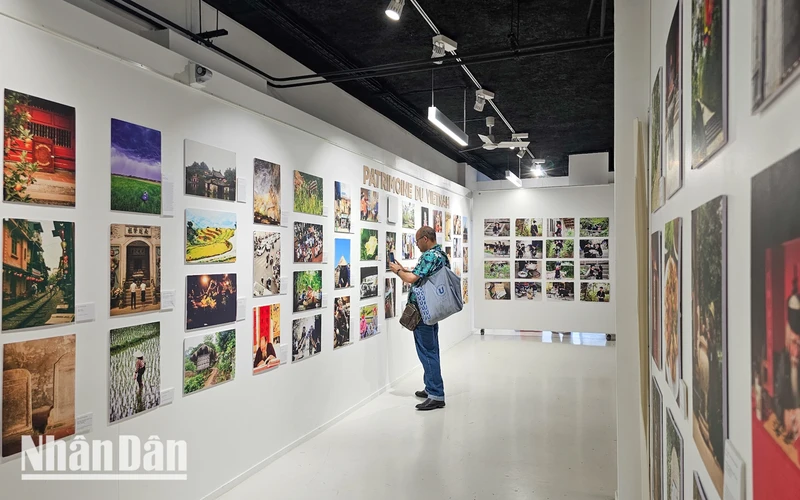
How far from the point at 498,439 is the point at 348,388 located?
1.67 meters

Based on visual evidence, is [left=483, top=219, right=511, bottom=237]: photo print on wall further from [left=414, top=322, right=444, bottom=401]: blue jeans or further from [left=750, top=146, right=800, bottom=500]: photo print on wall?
[left=750, top=146, right=800, bottom=500]: photo print on wall

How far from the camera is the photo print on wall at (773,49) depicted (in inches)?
19.7

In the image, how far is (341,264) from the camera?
5.72 meters

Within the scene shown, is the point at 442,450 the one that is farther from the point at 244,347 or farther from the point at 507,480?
the point at 244,347

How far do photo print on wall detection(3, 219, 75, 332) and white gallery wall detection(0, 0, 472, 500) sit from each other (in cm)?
5

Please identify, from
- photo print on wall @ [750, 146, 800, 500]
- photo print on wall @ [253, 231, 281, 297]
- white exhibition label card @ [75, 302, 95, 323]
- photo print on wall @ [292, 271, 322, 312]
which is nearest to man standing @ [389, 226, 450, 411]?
photo print on wall @ [292, 271, 322, 312]

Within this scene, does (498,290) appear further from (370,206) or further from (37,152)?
(37,152)

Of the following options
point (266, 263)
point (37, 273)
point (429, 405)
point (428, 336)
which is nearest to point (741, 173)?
point (37, 273)

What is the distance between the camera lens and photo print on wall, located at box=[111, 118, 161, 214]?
307 cm

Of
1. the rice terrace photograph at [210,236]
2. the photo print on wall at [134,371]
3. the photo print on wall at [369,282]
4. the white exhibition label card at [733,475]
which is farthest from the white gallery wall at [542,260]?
the white exhibition label card at [733,475]

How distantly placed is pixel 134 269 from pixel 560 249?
31.0 feet

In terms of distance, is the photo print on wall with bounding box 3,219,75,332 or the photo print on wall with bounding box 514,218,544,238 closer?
the photo print on wall with bounding box 3,219,75,332

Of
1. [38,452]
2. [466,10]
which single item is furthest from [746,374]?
[466,10]

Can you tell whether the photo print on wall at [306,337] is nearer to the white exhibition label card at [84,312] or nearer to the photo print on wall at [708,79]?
the white exhibition label card at [84,312]
